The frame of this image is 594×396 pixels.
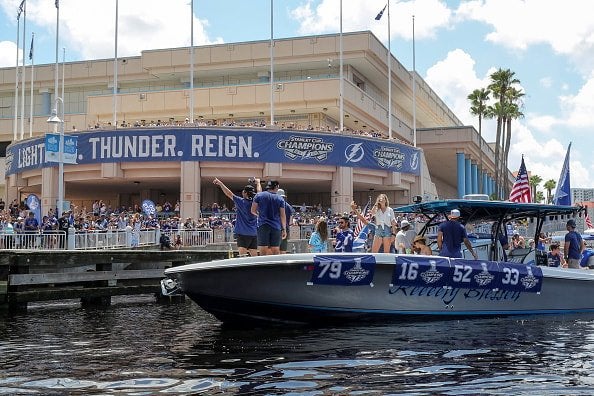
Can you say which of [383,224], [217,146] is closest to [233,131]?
[217,146]

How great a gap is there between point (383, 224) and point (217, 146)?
25.1 m

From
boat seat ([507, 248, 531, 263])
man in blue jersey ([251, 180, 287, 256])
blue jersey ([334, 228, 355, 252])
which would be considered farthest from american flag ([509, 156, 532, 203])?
man in blue jersey ([251, 180, 287, 256])

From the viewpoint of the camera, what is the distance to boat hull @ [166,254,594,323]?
33.1ft

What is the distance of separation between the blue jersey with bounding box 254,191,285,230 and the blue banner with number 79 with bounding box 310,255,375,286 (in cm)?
102

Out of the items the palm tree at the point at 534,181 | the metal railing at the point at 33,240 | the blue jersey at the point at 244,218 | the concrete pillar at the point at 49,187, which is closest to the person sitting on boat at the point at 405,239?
the blue jersey at the point at 244,218

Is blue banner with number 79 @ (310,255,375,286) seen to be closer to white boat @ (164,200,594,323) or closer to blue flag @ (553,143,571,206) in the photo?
white boat @ (164,200,594,323)

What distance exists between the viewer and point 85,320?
12258 millimetres

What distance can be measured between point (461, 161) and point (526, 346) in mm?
48601

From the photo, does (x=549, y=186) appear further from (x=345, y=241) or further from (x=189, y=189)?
(x=345, y=241)

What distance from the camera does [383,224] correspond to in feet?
40.3

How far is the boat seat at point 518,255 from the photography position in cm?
1277

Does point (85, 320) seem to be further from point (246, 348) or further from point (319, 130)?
point (319, 130)

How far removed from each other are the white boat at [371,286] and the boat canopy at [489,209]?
5 cm

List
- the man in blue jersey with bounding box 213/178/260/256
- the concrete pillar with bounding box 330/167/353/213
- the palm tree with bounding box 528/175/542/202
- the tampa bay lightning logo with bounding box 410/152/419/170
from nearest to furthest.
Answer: the man in blue jersey with bounding box 213/178/260/256, the concrete pillar with bounding box 330/167/353/213, the tampa bay lightning logo with bounding box 410/152/419/170, the palm tree with bounding box 528/175/542/202
